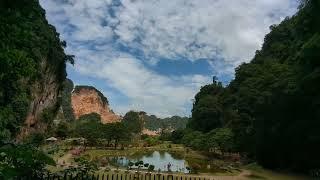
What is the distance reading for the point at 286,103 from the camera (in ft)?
108

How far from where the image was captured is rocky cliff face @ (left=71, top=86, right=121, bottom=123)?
166 metres

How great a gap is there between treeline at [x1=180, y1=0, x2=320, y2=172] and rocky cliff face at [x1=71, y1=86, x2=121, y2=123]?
338 feet

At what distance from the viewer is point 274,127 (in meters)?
35.1

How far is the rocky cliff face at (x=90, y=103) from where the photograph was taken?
165875 millimetres

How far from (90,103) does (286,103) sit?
14180 centimetres

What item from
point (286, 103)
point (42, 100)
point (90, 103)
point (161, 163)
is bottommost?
point (161, 163)

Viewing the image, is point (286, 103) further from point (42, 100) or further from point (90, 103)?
point (90, 103)

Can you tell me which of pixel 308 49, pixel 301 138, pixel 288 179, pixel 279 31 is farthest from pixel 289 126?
pixel 279 31

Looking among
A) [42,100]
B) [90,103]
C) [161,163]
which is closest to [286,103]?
[161,163]

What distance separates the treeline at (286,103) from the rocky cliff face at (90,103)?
102960 mm

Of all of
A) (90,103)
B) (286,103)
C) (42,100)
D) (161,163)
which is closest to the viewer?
(286,103)

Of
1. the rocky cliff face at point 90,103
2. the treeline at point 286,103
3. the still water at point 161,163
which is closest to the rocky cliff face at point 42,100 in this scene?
the still water at point 161,163

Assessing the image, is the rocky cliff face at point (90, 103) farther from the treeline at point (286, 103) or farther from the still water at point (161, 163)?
the still water at point (161, 163)

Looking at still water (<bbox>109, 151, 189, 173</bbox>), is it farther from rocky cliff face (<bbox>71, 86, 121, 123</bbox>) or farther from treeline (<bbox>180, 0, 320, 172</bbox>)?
rocky cliff face (<bbox>71, 86, 121, 123</bbox>)
